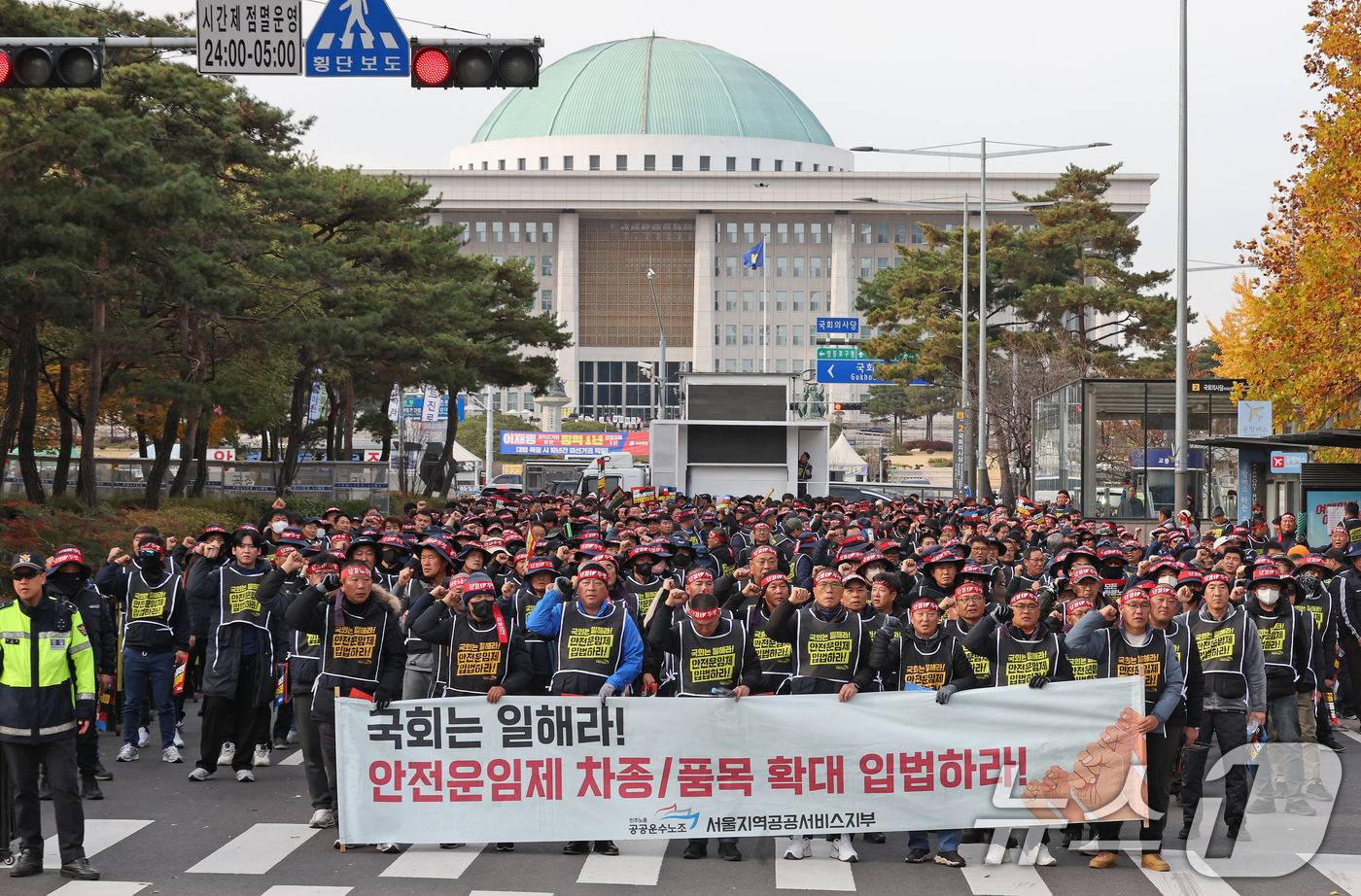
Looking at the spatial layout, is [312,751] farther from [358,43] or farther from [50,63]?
[50,63]

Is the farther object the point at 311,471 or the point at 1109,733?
the point at 311,471

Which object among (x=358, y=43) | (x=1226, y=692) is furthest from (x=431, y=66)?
(x=1226, y=692)

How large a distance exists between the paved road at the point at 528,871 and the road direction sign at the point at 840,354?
126ft

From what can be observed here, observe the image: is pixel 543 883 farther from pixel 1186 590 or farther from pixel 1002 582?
pixel 1002 582

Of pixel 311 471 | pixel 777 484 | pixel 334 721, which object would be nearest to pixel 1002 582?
pixel 334 721

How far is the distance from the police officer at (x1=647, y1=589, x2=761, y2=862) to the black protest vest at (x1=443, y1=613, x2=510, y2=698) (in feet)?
3.19

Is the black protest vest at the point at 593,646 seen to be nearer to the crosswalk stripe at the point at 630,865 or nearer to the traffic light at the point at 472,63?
the crosswalk stripe at the point at 630,865

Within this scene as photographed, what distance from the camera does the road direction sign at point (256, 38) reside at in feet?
30.1

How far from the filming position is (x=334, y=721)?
850 cm

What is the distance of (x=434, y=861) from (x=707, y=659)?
1.96 metres

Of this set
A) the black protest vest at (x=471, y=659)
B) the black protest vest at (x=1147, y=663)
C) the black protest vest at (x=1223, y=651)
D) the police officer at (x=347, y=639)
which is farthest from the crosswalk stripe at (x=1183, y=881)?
the police officer at (x=347, y=639)

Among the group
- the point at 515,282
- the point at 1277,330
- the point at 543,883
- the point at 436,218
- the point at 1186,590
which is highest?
the point at 436,218

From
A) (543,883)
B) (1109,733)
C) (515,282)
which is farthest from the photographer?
(515,282)

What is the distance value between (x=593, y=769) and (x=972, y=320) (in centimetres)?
4318
